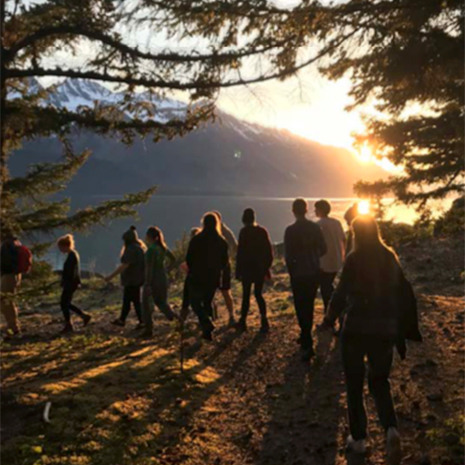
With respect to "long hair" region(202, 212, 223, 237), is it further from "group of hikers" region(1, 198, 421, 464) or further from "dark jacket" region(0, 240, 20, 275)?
"dark jacket" region(0, 240, 20, 275)

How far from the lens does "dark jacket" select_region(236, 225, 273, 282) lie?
26.3 ft

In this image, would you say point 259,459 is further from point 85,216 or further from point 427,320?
point 427,320

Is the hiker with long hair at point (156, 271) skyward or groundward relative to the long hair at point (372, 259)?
groundward

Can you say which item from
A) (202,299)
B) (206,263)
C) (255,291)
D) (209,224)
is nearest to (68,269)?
(202,299)

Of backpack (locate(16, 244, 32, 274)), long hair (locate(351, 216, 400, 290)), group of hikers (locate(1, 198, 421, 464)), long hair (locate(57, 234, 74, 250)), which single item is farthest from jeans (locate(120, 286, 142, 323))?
long hair (locate(351, 216, 400, 290))

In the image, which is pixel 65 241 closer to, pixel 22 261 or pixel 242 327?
pixel 22 261

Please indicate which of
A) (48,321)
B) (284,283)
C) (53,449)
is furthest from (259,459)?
(284,283)

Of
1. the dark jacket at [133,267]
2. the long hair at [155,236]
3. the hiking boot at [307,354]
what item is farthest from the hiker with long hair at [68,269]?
the hiking boot at [307,354]

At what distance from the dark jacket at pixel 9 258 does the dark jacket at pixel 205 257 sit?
3736 mm

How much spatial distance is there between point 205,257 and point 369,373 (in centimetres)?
397

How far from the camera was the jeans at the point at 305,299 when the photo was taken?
21.8 ft

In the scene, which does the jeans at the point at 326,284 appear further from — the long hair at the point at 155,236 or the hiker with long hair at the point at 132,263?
the hiker with long hair at the point at 132,263

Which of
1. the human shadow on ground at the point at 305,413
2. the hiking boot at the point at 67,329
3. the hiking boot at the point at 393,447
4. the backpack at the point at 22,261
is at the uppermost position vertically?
the backpack at the point at 22,261

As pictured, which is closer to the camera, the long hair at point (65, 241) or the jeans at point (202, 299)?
the jeans at point (202, 299)
